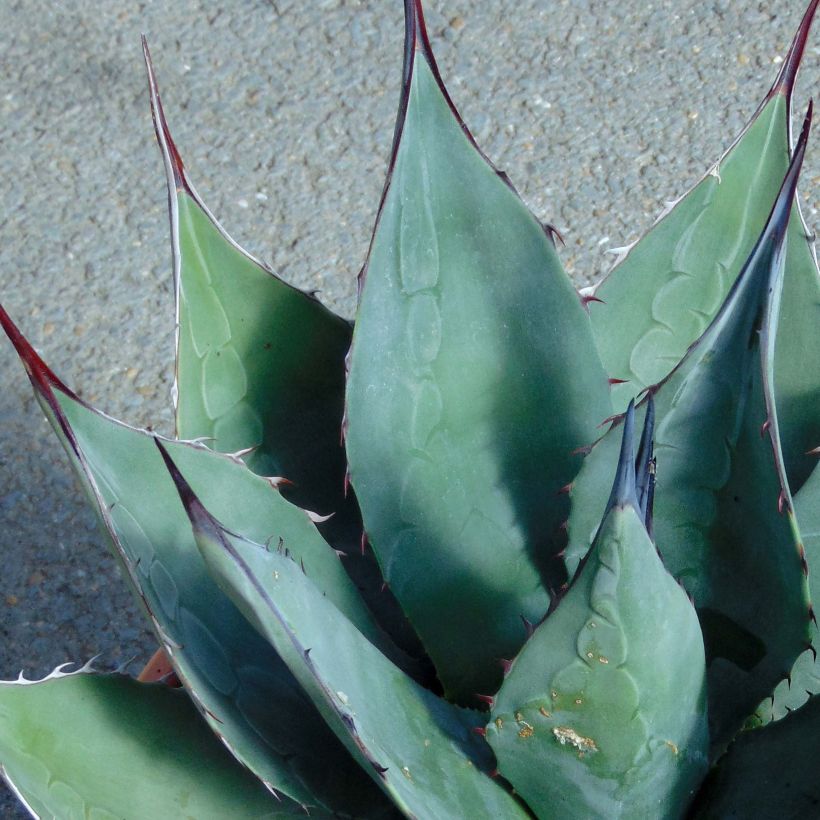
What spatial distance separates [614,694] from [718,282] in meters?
0.31

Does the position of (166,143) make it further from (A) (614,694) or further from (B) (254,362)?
(A) (614,694)

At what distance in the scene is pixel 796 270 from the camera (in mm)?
648

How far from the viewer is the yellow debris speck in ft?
1.68

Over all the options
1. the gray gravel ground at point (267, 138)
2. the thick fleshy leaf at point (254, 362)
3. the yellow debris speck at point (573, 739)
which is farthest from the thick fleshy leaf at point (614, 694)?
the gray gravel ground at point (267, 138)

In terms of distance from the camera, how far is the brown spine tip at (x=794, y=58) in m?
0.59

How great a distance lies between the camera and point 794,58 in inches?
23.7

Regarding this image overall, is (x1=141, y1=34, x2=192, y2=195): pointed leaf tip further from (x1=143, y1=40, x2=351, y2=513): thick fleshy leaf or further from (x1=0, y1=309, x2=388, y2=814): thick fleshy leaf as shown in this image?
(x1=0, y1=309, x2=388, y2=814): thick fleshy leaf

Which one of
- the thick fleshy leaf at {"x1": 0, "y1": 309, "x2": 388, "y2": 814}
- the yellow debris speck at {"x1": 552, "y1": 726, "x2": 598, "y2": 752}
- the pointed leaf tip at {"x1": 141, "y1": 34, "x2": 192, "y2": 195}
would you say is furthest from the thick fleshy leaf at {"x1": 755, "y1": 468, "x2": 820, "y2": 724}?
the pointed leaf tip at {"x1": 141, "y1": 34, "x2": 192, "y2": 195}

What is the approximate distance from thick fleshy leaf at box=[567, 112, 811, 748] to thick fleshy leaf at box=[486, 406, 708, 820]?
6 centimetres

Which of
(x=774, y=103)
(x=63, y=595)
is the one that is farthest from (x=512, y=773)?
(x=63, y=595)

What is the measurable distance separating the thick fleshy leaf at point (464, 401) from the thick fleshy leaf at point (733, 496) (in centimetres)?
5

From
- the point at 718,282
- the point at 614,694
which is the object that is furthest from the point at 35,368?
the point at 718,282

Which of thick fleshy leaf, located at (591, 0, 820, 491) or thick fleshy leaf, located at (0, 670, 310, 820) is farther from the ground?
thick fleshy leaf, located at (591, 0, 820, 491)

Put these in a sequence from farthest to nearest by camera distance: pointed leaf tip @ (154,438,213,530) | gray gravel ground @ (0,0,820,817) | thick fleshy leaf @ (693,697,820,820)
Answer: gray gravel ground @ (0,0,820,817)
thick fleshy leaf @ (693,697,820,820)
pointed leaf tip @ (154,438,213,530)
